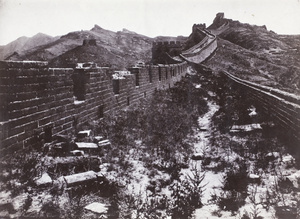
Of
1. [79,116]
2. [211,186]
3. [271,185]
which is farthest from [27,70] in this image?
[271,185]

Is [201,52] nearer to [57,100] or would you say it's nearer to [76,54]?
[76,54]

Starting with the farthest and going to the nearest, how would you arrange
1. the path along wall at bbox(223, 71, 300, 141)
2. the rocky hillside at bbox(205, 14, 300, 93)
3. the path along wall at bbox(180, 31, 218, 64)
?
the path along wall at bbox(180, 31, 218, 64) → the rocky hillside at bbox(205, 14, 300, 93) → the path along wall at bbox(223, 71, 300, 141)

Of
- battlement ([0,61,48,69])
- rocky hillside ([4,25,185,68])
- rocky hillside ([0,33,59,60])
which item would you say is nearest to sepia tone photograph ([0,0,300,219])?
battlement ([0,61,48,69])

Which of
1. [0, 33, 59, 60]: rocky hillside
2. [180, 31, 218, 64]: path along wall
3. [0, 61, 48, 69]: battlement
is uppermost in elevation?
Result: [0, 33, 59, 60]: rocky hillside

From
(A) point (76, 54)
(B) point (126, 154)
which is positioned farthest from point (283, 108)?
(A) point (76, 54)

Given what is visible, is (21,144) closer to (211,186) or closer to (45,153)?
(45,153)

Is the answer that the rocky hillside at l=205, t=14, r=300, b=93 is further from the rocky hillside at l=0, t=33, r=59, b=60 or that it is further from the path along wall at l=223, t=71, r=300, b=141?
the rocky hillside at l=0, t=33, r=59, b=60

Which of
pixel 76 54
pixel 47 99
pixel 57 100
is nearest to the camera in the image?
pixel 47 99

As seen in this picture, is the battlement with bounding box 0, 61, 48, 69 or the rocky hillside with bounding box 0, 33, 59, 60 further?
the rocky hillside with bounding box 0, 33, 59, 60
